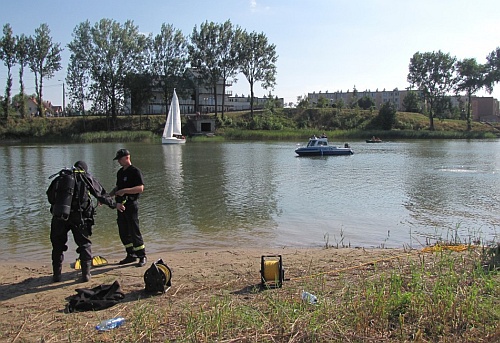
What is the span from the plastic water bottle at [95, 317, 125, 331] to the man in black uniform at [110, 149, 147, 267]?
2515mm

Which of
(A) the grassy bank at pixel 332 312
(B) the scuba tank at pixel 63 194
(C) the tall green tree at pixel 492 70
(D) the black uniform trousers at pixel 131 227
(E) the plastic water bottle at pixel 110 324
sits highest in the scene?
(C) the tall green tree at pixel 492 70

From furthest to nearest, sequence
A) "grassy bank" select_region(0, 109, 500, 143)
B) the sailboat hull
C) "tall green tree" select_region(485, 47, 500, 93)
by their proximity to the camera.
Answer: "tall green tree" select_region(485, 47, 500, 93) < "grassy bank" select_region(0, 109, 500, 143) < the sailboat hull

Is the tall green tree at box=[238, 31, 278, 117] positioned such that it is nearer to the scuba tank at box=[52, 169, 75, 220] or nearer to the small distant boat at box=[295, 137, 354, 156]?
the small distant boat at box=[295, 137, 354, 156]

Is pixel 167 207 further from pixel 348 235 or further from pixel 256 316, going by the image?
pixel 256 316

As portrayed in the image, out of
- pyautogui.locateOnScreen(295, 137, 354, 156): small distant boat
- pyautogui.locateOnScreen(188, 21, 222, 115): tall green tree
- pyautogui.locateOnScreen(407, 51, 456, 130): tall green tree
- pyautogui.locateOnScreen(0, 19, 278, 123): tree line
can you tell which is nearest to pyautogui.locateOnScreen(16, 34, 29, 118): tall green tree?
pyautogui.locateOnScreen(0, 19, 278, 123): tree line

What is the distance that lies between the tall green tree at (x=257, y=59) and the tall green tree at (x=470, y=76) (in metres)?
32.4

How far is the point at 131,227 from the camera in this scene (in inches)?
283

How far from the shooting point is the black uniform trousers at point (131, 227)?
7143 millimetres

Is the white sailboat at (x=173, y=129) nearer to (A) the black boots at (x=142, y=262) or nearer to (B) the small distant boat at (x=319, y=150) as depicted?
(B) the small distant boat at (x=319, y=150)

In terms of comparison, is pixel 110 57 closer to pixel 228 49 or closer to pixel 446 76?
pixel 228 49

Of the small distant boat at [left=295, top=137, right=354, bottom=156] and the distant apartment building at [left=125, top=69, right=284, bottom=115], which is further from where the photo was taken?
the distant apartment building at [left=125, top=69, right=284, bottom=115]

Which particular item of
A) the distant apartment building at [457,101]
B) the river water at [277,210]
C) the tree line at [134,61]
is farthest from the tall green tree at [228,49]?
the river water at [277,210]

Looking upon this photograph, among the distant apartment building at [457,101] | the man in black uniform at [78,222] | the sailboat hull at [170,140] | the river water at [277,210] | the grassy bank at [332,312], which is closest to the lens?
the grassy bank at [332,312]

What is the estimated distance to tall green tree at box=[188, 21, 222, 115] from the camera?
74375 mm
